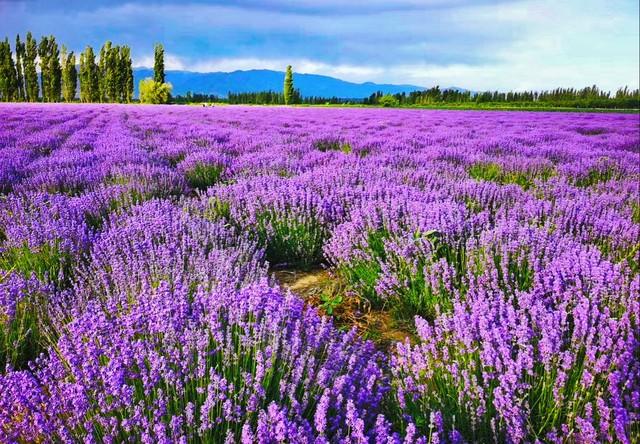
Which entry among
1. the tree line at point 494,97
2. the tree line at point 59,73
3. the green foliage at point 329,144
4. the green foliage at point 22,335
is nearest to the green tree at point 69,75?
the tree line at point 59,73

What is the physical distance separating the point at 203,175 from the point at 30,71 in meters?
61.5

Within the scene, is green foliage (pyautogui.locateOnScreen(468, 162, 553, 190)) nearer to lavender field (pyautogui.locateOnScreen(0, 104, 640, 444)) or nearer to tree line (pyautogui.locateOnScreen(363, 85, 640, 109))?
lavender field (pyautogui.locateOnScreen(0, 104, 640, 444))

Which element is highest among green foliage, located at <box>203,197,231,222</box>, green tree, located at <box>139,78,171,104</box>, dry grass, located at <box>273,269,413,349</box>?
green tree, located at <box>139,78,171,104</box>

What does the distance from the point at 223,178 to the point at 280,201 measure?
7.94 feet

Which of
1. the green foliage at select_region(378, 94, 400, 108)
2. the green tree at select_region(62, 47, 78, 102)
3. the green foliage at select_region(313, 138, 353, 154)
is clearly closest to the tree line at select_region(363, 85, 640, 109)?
the green foliage at select_region(378, 94, 400, 108)

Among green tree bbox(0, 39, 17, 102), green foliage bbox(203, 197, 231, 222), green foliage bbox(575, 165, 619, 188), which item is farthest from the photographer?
green tree bbox(0, 39, 17, 102)

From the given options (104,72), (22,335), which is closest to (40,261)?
(22,335)

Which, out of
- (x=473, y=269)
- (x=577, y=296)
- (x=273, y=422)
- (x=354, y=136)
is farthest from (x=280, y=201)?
(x=354, y=136)

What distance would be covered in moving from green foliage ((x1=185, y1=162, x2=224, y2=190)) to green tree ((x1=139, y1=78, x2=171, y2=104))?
2197 inches

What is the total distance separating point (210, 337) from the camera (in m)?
1.72

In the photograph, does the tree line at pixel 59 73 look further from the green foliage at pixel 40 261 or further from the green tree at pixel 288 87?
the green foliage at pixel 40 261

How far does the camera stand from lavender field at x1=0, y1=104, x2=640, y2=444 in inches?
51.4

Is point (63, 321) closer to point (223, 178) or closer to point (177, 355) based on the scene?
point (177, 355)

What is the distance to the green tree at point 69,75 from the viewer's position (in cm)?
5706
